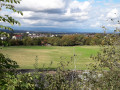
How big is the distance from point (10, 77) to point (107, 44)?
3159 millimetres

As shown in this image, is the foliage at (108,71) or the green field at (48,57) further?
the green field at (48,57)

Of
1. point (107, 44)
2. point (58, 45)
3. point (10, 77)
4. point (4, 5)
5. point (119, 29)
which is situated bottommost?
point (58, 45)

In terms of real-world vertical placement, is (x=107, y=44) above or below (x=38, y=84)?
above

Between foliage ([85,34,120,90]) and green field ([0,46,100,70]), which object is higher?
foliage ([85,34,120,90])

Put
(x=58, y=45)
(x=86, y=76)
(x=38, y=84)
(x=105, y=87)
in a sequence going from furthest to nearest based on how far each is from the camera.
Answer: (x=58, y=45) → (x=86, y=76) → (x=38, y=84) → (x=105, y=87)

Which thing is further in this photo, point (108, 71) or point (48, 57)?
point (48, 57)

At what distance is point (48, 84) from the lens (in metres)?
3.40

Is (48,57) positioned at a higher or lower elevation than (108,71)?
lower

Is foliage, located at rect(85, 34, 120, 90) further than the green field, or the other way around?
the green field

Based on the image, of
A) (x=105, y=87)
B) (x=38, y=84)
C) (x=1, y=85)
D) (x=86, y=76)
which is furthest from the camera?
(x=86, y=76)

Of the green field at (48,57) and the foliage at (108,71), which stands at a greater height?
the foliage at (108,71)

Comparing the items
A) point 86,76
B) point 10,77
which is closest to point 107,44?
point 86,76

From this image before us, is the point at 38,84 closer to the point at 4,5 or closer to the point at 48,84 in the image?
the point at 48,84

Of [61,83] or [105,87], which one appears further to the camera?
[61,83]
